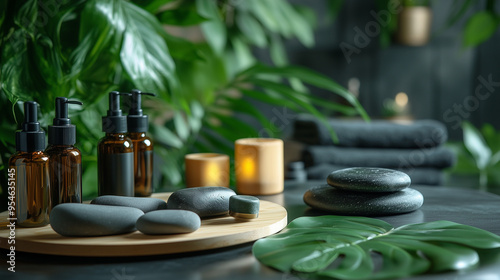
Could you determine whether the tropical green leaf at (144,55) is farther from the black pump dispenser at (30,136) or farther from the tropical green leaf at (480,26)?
the tropical green leaf at (480,26)

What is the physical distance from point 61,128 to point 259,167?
294 millimetres

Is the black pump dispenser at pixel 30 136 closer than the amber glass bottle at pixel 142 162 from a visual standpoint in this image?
Yes

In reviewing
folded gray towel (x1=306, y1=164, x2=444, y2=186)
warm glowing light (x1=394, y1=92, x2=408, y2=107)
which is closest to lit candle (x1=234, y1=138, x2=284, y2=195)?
folded gray towel (x1=306, y1=164, x2=444, y2=186)

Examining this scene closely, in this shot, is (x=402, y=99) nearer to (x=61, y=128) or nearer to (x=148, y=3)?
(x=148, y=3)

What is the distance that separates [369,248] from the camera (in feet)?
1.56

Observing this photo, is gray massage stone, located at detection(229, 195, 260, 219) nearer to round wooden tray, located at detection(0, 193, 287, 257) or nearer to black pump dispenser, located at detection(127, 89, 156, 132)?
round wooden tray, located at detection(0, 193, 287, 257)

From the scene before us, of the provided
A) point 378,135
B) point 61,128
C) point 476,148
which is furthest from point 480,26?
point 61,128

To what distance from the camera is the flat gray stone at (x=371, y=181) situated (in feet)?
2.06

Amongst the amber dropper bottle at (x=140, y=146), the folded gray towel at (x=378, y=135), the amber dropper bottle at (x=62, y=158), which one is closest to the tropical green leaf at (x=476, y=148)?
the folded gray towel at (x=378, y=135)

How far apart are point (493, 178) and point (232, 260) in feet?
3.66

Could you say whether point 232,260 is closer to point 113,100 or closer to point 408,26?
point 113,100

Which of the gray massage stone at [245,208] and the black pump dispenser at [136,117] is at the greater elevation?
the black pump dispenser at [136,117]

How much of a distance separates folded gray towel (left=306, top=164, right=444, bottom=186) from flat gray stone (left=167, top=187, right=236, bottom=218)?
0.58 meters

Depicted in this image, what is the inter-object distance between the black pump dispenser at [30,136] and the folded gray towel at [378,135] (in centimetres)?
73
